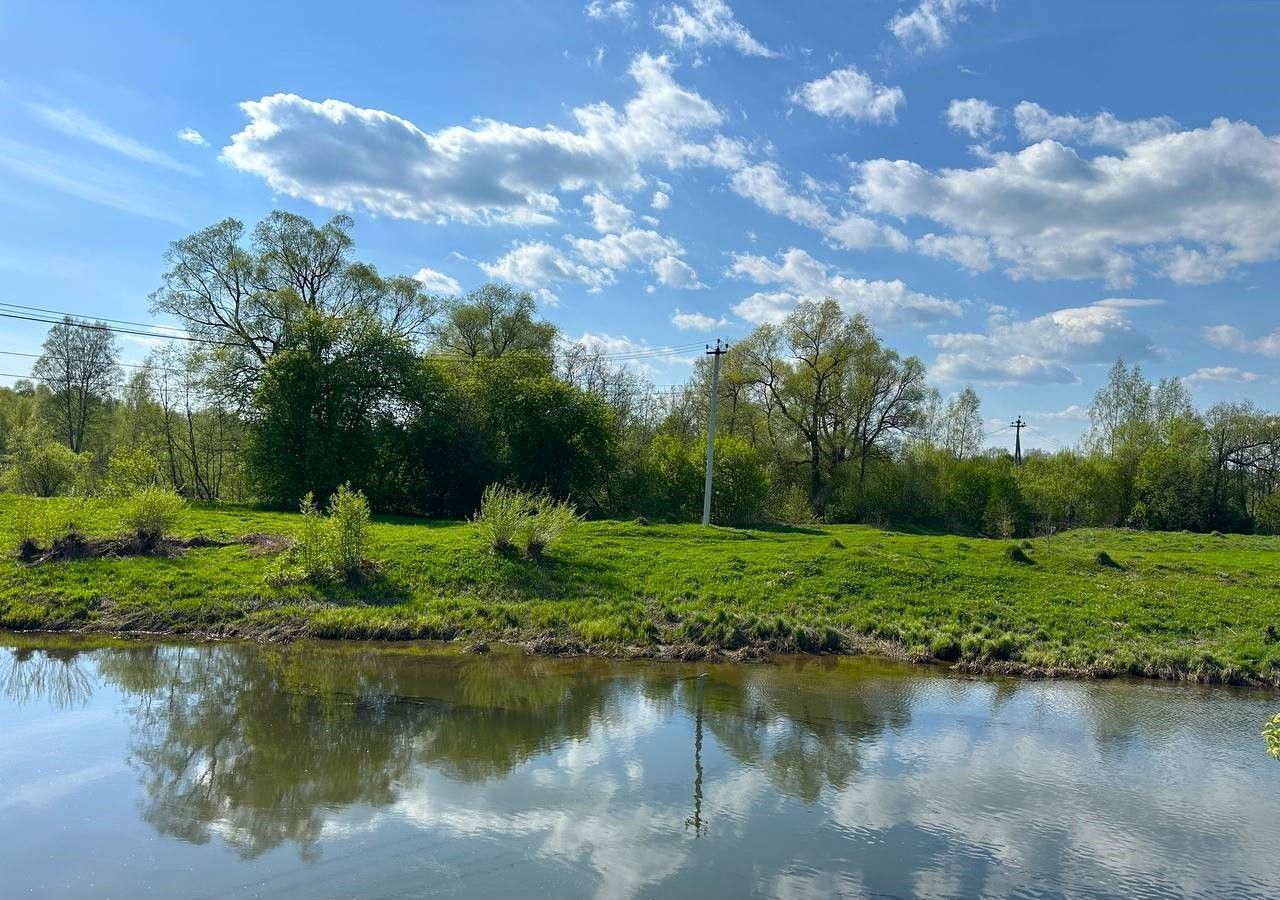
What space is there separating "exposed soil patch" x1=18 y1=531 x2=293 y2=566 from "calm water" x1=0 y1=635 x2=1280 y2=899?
5824 millimetres

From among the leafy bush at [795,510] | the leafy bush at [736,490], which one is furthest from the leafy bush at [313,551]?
the leafy bush at [795,510]

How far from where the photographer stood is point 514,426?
37.6 metres

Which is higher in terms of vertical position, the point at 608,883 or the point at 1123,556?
the point at 1123,556

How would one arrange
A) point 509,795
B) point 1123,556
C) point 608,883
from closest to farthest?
point 608,883 → point 509,795 → point 1123,556

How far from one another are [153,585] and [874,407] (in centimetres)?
4240

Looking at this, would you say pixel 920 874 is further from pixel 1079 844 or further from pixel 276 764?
pixel 276 764

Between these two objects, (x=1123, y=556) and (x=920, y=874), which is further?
(x=1123, y=556)

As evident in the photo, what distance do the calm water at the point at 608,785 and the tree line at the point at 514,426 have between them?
16118 millimetres

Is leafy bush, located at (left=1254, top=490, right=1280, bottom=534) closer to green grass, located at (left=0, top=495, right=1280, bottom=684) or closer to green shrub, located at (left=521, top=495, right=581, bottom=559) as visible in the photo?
green grass, located at (left=0, top=495, right=1280, bottom=684)

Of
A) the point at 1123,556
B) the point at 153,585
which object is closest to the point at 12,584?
the point at 153,585

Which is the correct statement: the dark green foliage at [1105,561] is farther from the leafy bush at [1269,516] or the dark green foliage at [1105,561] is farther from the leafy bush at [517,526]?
the leafy bush at [1269,516]

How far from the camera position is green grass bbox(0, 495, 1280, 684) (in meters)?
17.2

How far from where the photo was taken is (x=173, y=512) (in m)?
21.2

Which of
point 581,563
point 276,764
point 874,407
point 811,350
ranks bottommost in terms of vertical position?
point 276,764
